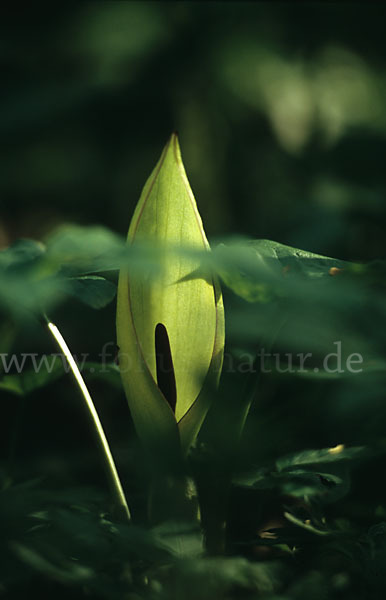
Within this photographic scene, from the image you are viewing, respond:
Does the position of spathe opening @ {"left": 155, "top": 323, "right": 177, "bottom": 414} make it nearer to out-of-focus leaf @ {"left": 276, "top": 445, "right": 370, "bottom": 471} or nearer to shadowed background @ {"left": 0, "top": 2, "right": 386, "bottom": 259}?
out-of-focus leaf @ {"left": 276, "top": 445, "right": 370, "bottom": 471}

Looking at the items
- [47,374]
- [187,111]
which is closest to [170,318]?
[47,374]

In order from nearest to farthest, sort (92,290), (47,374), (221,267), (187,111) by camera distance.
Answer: (221,267), (92,290), (47,374), (187,111)

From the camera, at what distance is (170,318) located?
419 millimetres

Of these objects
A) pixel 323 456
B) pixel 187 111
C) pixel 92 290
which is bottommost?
pixel 323 456

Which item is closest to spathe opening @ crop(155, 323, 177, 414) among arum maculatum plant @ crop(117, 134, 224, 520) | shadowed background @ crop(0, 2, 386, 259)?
arum maculatum plant @ crop(117, 134, 224, 520)

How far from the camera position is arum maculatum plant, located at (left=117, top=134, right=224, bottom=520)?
16.0 inches

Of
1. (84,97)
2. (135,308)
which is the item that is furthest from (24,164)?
(135,308)

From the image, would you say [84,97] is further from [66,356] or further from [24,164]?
[66,356]

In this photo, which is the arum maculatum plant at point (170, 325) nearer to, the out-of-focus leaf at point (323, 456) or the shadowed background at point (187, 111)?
the out-of-focus leaf at point (323, 456)

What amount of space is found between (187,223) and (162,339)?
0.27 ft

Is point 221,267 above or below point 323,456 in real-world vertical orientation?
above

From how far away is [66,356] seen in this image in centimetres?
37

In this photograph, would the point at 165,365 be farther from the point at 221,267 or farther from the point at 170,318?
the point at 221,267

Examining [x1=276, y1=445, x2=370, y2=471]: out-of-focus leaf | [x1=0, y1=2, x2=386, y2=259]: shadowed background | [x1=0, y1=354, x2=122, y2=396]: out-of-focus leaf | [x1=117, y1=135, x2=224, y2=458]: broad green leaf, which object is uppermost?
[x1=0, y1=2, x2=386, y2=259]: shadowed background
